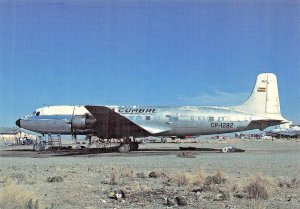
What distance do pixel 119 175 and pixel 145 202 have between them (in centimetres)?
600

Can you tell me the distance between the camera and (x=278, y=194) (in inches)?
502

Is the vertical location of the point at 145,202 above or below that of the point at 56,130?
below

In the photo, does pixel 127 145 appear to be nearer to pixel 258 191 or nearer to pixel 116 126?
pixel 116 126

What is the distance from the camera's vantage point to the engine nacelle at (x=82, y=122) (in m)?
35.7

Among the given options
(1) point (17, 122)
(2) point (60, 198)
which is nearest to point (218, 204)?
(2) point (60, 198)

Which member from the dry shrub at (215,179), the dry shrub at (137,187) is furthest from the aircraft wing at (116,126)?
the dry shrub at (137,187)

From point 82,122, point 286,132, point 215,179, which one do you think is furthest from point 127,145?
point 286,132

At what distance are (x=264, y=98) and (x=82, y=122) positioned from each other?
17.0m

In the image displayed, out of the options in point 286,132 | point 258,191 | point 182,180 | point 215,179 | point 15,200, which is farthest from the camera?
point 286,132

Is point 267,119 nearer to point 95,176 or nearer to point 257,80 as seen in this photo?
point 257,80

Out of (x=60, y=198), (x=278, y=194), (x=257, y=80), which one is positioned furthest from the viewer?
(x=257, y=80)

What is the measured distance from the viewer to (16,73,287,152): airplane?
118 feet

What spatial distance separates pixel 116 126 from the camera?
36219 mm

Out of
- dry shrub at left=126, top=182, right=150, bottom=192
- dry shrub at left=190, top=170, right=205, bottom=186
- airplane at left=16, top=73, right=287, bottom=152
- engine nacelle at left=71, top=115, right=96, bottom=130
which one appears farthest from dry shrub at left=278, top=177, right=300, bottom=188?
engine nacelle at left=71, top=115, right=96, bottom=130
